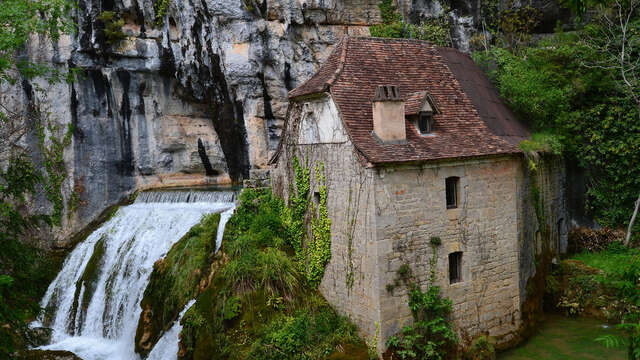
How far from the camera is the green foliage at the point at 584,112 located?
18.0 m

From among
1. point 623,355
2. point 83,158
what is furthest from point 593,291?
point 83,158

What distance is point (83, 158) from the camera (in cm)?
2444

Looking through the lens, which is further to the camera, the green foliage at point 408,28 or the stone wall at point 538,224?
the green foliage at point 408,28

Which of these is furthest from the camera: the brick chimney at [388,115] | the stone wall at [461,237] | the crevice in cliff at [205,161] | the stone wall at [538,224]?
the crevice in cliff at [205,161]

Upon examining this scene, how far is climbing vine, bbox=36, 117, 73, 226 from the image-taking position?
23656 mm

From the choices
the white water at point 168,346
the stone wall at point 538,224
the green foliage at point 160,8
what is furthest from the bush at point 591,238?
the green foliage at point 160,8

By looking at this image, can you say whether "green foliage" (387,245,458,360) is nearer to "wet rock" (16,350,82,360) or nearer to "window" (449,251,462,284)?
"window" (449,251,462,284)

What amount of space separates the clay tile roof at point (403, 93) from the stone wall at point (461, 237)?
450 mm

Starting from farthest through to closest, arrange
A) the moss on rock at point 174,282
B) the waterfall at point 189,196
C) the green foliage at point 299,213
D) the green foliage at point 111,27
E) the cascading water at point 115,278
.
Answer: the green foliage at point 111,27 → the waterfall at point 189,196 → the cascading water at point 115,278 → the green foliage at point 299,213 → the moss on rock at point 174,282

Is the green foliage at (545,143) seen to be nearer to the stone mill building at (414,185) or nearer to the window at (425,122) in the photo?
the stone mill building at (414,185)

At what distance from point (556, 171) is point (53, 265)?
20.4 meters

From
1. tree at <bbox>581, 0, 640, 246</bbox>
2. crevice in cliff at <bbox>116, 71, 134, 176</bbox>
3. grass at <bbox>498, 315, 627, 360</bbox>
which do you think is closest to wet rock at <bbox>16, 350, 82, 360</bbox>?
crevice in cliff at <bbox>116, 71, 134, 176</bbox>

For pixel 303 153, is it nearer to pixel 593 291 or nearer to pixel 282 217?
pixel 282 217

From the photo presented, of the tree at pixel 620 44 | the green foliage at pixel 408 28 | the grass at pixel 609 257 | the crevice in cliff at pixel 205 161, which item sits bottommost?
the grass at pixel 609 257
